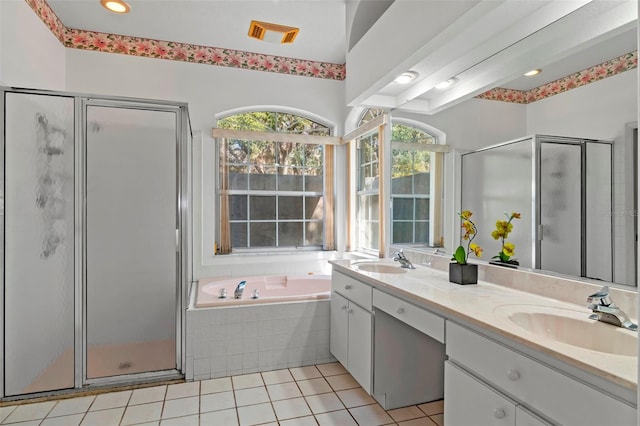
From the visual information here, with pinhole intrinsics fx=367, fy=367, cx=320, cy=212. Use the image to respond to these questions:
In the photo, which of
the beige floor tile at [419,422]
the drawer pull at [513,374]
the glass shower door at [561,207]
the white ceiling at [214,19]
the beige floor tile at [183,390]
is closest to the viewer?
the drawer pull at [513,374]

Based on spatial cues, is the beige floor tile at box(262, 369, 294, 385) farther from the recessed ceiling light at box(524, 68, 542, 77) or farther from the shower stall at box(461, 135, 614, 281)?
the recessed ceiling light at box(524, 68, 542, 77)

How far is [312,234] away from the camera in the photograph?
13.1 ft

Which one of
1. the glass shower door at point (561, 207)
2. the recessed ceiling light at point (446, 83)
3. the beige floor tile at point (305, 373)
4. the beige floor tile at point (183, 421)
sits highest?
the recessed ceiling light at point (446, 83)

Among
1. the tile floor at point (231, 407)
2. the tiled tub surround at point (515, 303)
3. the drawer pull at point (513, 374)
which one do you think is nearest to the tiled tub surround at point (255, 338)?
the tile floor at point (231, 407)

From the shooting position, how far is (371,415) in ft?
6.87

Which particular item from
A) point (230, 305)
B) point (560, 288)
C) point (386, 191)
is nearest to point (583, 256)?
point (560, 288)

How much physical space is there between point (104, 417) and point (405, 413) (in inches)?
67.4

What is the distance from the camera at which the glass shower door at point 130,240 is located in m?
2.40

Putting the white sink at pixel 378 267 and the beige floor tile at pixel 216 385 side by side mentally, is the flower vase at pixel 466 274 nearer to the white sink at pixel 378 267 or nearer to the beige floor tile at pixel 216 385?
the white sink at pixel 378 267

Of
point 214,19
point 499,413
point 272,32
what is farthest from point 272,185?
point 499,413

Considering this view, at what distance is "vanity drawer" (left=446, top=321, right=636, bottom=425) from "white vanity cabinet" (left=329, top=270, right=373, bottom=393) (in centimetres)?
82

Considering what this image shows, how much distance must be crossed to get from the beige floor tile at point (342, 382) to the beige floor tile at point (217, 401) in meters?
0.65

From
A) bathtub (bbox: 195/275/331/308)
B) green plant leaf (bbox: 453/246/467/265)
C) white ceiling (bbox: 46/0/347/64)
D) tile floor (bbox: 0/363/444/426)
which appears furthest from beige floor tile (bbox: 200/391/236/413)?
white ceiling (bbox: 46/0/347/64)

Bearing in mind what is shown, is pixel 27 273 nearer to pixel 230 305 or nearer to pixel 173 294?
pixel 173 294
